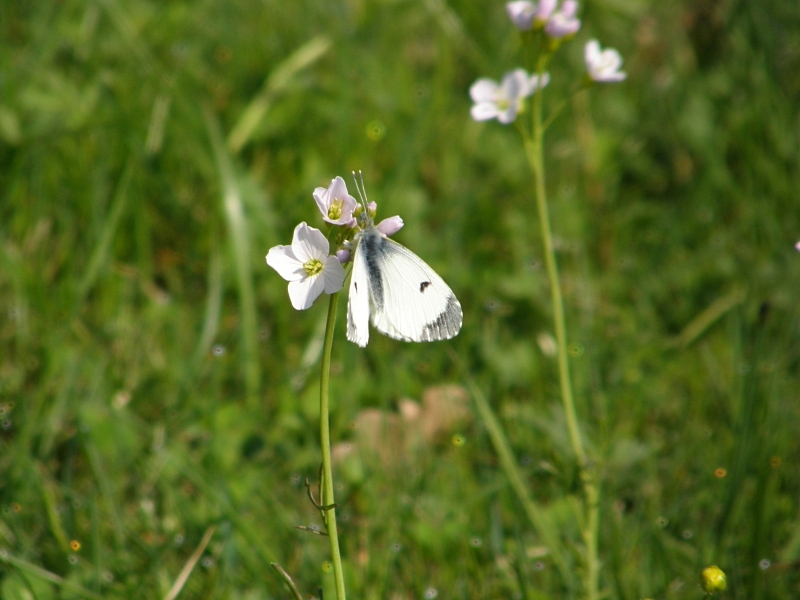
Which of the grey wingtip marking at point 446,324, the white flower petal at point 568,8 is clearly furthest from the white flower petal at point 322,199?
the white flower petal at point 568,8

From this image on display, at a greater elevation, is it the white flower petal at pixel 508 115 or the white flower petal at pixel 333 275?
the white flower petal at pixel 508 115

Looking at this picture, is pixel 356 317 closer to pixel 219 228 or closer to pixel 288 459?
pixel 288 459

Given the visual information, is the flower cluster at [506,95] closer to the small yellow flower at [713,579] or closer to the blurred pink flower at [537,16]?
the blurred pink flower at [537,16]

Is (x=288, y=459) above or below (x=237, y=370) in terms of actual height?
below

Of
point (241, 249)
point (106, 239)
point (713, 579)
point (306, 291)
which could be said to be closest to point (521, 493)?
point (713, 579)

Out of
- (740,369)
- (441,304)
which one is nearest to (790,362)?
(740,369)

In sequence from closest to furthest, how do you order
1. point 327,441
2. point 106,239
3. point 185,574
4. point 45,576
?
point 327,441
point 45,576
point 185,574
point 106,239

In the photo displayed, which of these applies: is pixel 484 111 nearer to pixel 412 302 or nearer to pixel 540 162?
pixel 540 162

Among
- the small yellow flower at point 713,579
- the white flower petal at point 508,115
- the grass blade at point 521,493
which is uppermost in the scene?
the white flower petal at point 508,115
